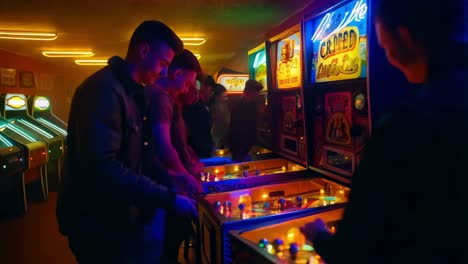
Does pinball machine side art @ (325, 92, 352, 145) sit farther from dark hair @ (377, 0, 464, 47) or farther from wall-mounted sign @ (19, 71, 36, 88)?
wall-mounted sign @ (19, 71, 36, 88)

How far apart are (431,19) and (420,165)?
323 millimetres

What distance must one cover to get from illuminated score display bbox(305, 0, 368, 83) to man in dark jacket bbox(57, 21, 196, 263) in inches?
42.1

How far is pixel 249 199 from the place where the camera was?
80.7 inches

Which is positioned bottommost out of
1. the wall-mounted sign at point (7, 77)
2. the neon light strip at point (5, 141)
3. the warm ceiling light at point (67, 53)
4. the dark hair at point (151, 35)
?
the neon light strip at point (5, 141)

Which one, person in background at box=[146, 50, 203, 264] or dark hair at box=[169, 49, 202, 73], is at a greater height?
dark hair at box=[169, 49, 202, 73]

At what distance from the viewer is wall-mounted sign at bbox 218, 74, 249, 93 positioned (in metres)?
5.91

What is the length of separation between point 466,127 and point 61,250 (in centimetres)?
374

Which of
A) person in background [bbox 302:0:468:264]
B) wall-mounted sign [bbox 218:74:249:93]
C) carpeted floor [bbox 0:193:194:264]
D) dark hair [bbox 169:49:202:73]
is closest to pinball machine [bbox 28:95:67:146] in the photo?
carpeted floor [bbox 0:193:194:264]

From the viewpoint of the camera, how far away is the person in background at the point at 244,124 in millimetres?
3354

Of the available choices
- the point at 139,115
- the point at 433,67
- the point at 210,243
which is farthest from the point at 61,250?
the point at 433,67

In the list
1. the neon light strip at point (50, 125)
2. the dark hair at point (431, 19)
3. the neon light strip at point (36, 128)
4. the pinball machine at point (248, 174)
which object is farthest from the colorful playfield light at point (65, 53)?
the dark hair at point (431, 19)

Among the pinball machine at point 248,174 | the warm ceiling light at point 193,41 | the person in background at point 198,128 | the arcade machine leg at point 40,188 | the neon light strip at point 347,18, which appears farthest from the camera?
the arcade machine leg at point 40,188

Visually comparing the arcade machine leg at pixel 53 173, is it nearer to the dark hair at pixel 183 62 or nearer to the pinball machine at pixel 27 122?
the pinball machine at pixel 27 122

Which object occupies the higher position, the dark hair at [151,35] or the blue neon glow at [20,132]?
→ the dark hair at [151,35]
